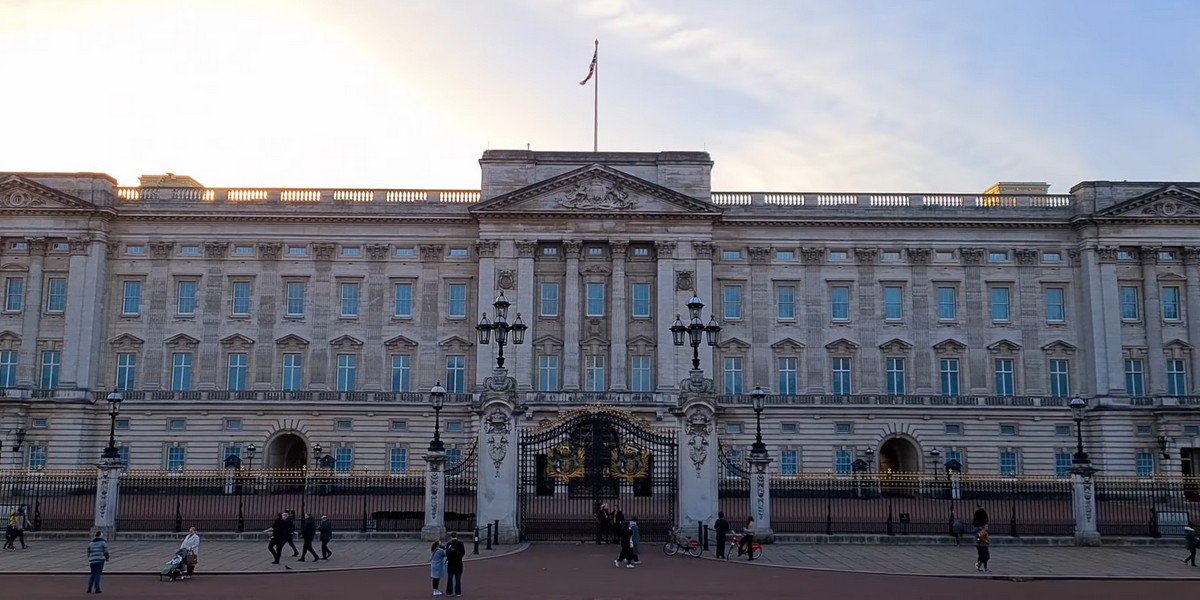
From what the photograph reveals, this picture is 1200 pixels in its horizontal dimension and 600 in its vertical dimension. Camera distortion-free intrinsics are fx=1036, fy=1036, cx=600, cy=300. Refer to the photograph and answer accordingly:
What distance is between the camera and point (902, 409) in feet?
198

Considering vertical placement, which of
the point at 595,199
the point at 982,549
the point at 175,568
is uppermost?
the point at 595,199

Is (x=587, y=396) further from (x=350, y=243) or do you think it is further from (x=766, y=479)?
(x=766, y=479)

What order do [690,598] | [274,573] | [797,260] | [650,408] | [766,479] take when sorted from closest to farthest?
1. [690,598]
2. [274,573]
3. [766,479]
4. [650,408]
5. [797,260]

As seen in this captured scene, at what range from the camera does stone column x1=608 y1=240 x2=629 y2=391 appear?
196 feet

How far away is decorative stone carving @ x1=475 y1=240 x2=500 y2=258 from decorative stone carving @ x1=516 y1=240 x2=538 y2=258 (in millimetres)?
1290

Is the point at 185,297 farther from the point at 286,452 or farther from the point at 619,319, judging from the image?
the point at 619,319

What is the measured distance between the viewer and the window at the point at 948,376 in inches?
2414

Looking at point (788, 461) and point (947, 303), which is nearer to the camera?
point (788, 461)

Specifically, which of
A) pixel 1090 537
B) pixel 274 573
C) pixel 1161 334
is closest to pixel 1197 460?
pixel 1161 334

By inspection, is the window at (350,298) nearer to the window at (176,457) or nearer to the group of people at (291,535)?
the window at (176,457)

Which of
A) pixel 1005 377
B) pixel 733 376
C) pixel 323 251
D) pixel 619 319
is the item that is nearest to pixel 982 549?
pixel 733 376

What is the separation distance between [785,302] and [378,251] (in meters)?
24.7

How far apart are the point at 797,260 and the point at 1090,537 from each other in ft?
99.4

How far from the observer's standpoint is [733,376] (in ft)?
201
